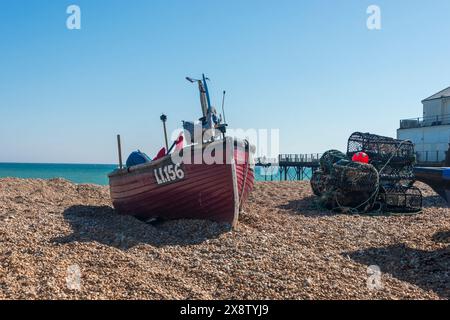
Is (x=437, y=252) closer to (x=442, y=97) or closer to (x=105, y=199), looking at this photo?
(x=105, y=199)

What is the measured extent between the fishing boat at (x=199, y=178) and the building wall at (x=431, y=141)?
35.1 metres

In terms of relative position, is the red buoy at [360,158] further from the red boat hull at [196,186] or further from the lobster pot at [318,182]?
the red boat hull at [196,186]

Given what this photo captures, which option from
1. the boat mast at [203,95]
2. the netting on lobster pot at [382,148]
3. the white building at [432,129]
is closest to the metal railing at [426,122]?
the white building at [432,129]

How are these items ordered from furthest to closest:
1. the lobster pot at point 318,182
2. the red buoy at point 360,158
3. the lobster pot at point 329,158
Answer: the lobster pot at point 318,182
the lobster pot at point 329,158
the red buoy at point 360,158

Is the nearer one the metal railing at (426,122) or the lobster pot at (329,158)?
the lobster pot at (329,158)

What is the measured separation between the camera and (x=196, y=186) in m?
10.2

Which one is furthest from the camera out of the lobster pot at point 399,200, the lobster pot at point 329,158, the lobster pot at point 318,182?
the lobster pot at point 318,182

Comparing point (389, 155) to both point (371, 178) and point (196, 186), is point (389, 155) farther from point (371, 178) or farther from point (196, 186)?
point (196, 186)

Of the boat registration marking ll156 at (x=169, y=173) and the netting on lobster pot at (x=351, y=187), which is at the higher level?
the boat registration marking ll156 at (x=169, y=173)

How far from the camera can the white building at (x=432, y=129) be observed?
4131 centimetres

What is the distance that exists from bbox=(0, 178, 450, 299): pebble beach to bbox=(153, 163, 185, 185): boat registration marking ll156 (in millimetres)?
1081

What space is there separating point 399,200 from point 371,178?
5.54 ft
